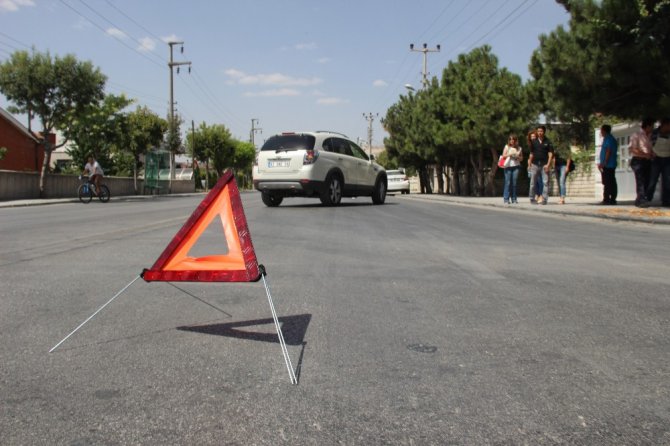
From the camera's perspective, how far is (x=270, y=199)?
51.7 feet

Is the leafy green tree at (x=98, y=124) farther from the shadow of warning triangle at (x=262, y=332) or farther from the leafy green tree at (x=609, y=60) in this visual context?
the shadow of warning triangle at (x=262, y=332)

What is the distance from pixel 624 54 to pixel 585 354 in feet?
40.6

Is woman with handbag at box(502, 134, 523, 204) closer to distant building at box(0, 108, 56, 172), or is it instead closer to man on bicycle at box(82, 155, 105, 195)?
man on bicycle at box(82, 155, 105, 195)

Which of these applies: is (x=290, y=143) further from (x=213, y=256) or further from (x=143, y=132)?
(x=143, y=132)

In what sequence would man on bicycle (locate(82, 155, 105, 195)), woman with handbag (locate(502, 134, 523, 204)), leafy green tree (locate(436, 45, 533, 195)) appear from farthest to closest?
leafy green tree (locate(436, 45, 533, 195)), man on bicycle (locate(82, 155, 105, 195)), woman with handbag (locate(502, 134, 523, 204))

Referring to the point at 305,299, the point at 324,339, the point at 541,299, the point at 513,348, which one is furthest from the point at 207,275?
the point at 541,299

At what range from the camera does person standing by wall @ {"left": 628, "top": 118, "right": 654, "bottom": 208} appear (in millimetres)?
12953

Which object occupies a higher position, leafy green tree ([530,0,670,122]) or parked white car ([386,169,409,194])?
leafy green tree ([530,0,670,122])

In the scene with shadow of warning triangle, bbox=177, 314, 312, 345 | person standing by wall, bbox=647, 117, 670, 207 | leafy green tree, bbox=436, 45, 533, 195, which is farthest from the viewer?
leafy green tree, bbox=436, 45, 533, 195

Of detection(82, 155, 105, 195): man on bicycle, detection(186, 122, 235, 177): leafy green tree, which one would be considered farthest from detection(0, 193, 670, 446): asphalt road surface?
detection(186, 122, 235, 177): leafy green tree

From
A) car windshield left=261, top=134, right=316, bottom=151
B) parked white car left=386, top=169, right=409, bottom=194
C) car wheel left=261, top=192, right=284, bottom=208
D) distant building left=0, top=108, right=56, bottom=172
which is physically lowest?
car wheel left=261, top=192, right=284, bottom=208

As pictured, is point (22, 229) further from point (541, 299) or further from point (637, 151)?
point (637, 151)

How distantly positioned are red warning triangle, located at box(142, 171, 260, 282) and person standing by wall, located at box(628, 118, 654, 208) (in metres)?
12.1

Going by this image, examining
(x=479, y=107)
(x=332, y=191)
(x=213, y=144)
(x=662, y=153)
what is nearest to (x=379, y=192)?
(x=332, y=191)
